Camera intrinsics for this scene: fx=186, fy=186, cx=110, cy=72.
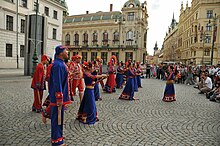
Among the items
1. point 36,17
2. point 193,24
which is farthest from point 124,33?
point 36,17

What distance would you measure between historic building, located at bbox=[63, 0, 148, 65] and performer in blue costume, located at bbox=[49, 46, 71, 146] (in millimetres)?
44842

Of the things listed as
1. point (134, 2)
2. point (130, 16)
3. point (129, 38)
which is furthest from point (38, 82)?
point (134, 2)

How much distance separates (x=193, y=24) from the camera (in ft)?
175

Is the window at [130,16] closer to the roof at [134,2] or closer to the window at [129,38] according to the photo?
the roof at [134,2]

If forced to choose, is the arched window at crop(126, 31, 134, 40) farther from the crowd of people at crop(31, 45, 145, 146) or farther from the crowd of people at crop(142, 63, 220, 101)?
the crowd of people at crop(31, 45, 145, 146)

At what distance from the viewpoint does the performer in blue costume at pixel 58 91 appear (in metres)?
3.84

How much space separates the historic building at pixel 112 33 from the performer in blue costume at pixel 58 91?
44.8m

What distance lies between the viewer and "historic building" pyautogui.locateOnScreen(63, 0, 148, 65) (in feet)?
169

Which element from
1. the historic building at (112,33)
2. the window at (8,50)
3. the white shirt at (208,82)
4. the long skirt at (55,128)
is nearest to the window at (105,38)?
the historic building at (112,33)

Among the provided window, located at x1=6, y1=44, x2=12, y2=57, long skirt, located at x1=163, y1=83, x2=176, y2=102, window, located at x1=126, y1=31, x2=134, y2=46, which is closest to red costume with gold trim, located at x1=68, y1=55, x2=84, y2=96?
long skirt, located at x1=163, y1=83, x2=176, y2=102

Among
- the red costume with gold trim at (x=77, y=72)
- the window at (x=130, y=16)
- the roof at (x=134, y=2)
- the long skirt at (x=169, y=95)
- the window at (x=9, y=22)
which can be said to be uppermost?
the roof at (x=134, y=2)

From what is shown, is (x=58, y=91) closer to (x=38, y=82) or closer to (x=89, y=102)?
(x=89, y=102)

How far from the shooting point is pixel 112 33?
53.9 m

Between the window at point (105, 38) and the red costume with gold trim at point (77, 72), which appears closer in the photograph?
the red costume with gold trim at point (77, 72)
